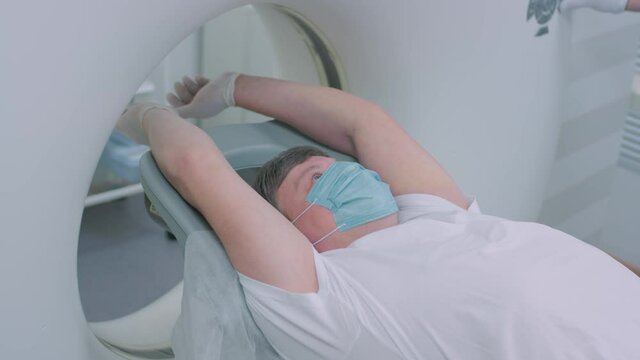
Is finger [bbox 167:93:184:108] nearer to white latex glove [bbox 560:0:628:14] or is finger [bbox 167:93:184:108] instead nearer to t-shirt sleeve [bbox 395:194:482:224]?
t-shirt sleeve [bbox 395:194:482:224]

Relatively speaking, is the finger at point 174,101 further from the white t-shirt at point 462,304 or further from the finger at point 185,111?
the white t-shirt at point 462,304

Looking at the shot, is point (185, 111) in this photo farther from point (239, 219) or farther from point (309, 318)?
point (309, 318)

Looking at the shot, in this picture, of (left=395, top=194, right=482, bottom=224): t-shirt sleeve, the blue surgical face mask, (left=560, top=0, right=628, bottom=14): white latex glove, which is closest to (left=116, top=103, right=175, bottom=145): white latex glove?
the blue surgical face mask

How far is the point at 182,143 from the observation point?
3.51ft

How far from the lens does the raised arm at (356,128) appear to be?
1.21 m

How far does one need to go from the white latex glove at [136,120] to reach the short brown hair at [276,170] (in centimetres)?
19

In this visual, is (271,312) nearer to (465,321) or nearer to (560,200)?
(465,321)

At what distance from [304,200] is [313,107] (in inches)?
8.7

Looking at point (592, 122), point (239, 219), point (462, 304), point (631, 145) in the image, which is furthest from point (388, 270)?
point (631, 145)

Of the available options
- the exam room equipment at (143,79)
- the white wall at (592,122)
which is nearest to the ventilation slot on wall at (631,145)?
the white wall at (592,122)

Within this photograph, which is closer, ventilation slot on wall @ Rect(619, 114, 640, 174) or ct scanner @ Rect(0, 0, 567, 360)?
ct scanner @ Rect(0, 0, 567, 360)

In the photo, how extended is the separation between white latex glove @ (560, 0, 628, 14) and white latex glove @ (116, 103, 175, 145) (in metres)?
0.92

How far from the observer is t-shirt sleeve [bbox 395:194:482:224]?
113cm

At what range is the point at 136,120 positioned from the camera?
1247 millimetres
